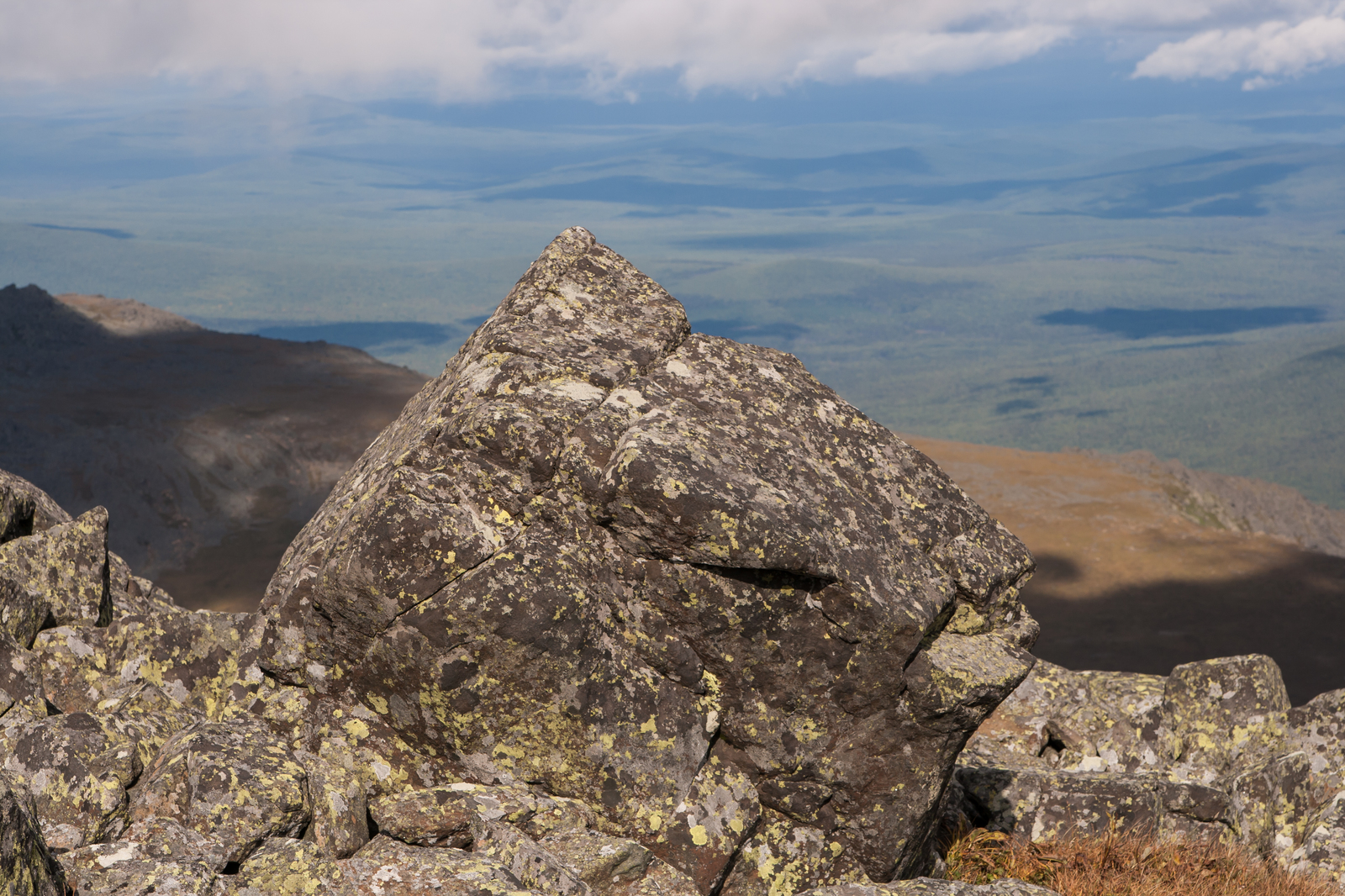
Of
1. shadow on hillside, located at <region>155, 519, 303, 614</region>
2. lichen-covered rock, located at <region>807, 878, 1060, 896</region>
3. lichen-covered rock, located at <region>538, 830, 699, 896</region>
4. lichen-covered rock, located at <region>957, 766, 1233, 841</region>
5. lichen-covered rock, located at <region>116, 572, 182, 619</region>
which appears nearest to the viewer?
lichen-covered rock, located at <region>538, 830, 699, 896</region>

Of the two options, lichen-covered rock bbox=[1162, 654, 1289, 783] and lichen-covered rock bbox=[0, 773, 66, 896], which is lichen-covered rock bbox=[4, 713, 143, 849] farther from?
lichen-covered rock bbox=[1162, 654, 1289, 783]

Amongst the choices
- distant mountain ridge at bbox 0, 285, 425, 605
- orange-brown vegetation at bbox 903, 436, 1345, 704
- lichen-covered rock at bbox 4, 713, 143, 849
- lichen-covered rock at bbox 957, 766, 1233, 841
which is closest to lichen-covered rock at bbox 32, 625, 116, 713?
lichen-covered rock at bbox 4, 713, 143, 849

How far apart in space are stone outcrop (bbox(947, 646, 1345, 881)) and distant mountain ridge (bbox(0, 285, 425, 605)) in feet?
95.8

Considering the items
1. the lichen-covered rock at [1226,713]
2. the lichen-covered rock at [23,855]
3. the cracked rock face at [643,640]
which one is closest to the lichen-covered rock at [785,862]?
the cracked rock face at [643,640]

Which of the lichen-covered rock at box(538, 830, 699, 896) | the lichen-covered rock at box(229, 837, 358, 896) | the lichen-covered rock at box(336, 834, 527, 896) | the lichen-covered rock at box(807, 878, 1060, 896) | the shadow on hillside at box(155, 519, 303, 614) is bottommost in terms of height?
the shadow on hillside at box(155, 519, 303, 614)

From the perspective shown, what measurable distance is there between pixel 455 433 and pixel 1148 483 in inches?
1923

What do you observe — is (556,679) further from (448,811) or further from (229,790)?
(229,790)

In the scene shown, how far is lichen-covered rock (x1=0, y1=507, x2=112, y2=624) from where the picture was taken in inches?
349

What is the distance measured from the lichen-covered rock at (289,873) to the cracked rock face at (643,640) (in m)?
0.94

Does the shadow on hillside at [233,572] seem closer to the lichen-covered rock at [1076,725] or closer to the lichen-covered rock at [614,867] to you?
the lichen-covered rock at [1076,725]

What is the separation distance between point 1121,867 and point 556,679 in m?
5.10

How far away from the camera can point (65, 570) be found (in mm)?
9258

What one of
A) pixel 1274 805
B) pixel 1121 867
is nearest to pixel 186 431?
pixel 1121 867

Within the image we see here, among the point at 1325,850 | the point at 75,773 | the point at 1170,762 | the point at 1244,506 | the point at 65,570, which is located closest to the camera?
the point at 75,773
